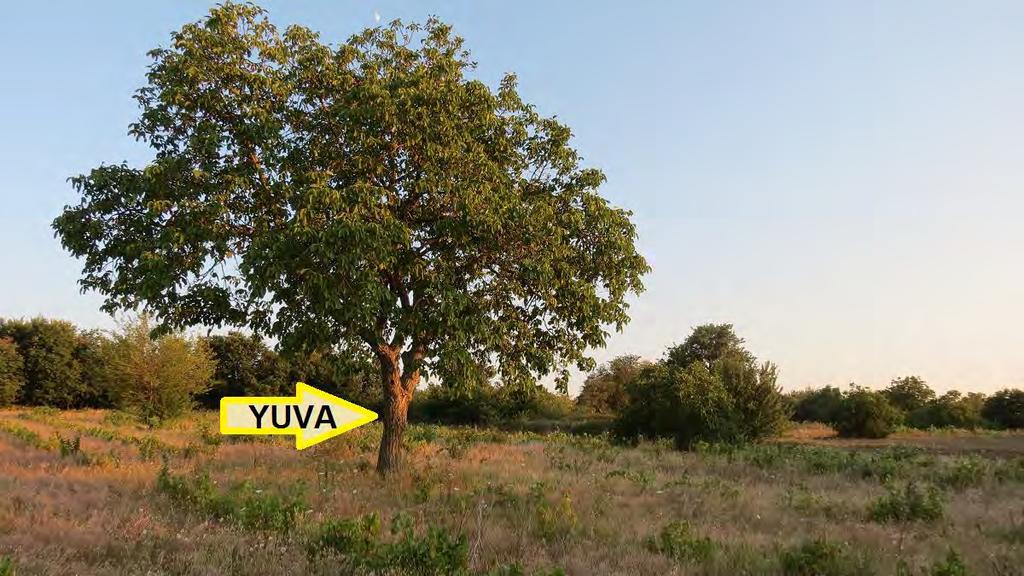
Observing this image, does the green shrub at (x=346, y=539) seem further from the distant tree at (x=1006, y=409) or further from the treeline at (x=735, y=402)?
the distant tree at (x=1006, y=409)

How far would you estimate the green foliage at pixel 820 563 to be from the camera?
27.1 ft

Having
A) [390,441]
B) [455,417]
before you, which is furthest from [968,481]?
[455,417]

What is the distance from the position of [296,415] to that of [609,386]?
159 ft

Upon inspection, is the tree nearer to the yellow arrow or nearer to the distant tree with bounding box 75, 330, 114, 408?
the yellow arrow

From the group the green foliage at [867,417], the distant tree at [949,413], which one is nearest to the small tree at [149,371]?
the green foliage at [867,417]

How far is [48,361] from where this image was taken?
206 ft

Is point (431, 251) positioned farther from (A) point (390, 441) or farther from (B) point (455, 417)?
(B) point (455, 417)

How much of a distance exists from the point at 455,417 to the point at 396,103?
152 ft

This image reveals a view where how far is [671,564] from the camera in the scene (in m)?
8.23

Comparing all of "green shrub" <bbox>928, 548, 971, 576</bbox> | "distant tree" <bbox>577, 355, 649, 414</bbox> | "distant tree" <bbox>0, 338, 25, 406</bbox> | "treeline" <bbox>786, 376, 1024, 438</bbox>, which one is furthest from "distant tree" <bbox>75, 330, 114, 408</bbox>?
"green shrub" <bbox>928, 548, 971, 576</bbox>

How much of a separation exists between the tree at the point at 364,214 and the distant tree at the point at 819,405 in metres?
40.7

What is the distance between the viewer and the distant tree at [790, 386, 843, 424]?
164 feet

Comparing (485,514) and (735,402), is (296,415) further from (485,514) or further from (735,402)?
(735,402)

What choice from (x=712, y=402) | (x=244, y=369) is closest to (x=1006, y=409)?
(x=712, y=402)
